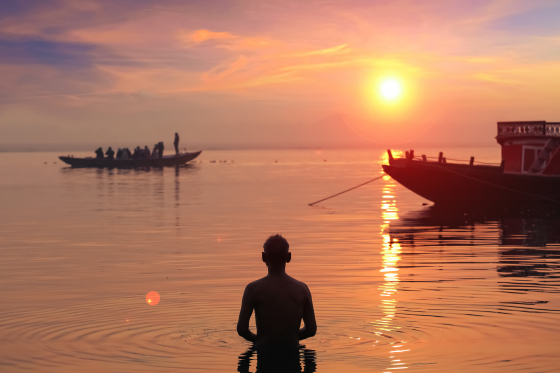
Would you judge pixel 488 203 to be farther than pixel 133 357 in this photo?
Yes

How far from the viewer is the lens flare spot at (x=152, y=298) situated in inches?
428

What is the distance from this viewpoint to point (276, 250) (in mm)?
6582

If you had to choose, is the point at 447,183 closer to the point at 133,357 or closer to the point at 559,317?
the point at 559,317

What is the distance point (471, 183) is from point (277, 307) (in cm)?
2674

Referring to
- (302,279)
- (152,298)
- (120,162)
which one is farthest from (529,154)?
(120,162)

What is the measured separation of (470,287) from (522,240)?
828cm

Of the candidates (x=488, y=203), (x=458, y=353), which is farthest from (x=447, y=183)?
(x=458, y=353)

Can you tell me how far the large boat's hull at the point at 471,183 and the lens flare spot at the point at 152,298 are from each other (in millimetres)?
22936

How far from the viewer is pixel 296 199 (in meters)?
→ 36.2

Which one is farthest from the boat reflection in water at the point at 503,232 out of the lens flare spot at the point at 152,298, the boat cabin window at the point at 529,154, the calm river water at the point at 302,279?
the lens flare spot at the point at 152,298

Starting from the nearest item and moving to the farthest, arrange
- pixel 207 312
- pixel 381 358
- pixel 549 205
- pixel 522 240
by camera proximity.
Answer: pixel 381 358 → pixel 207 312 → pixel 522 240 → pixel 549 205

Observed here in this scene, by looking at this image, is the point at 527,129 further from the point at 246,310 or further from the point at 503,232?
the point at 246,310

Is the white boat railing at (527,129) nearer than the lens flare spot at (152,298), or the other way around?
the lens flare spot at (152,298)

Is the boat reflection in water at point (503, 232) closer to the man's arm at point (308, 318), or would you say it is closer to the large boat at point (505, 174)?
the large boat at point (505, 174)
